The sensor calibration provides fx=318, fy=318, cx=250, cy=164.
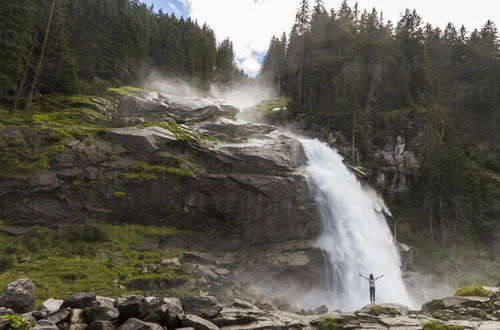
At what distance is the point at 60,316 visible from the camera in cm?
1034

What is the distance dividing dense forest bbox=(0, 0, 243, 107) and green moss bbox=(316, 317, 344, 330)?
3299 centimetres

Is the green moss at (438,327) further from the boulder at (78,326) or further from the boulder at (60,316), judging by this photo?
the boulder at (60,316)

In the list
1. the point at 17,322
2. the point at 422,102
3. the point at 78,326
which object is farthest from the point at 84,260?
the point at 422,102

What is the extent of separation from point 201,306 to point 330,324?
5380 mm

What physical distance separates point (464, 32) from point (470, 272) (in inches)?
2275

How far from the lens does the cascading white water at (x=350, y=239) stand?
2736cm

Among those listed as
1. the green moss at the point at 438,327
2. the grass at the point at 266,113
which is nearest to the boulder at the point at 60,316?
the green moss at the point at 438,327

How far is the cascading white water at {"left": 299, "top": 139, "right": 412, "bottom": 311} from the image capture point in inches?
1077

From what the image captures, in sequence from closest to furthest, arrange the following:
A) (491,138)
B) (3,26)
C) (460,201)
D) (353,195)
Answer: (3,26)
(353,195)
(460,201)
(491,138)

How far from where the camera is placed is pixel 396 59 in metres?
51.6

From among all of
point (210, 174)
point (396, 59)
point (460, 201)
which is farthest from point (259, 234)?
point (396, 59)

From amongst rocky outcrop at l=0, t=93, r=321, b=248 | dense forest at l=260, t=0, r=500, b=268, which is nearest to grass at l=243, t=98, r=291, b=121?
dense forest at l=260, t=0, r=500, b=268

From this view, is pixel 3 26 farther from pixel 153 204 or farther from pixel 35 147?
pixel 153 204

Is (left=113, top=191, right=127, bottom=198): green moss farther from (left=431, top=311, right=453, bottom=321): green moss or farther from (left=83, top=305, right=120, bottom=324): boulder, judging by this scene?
(left=431, top=311, right=453, bottom=321): green moss
